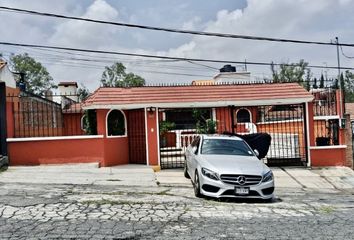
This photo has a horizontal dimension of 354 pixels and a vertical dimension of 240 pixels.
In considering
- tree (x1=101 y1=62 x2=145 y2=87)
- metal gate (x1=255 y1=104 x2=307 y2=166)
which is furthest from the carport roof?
tree (x1=101 y1=62 x2=145 y2=87)

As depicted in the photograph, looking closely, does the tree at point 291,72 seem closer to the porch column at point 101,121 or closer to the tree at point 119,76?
the tree at point 119,76

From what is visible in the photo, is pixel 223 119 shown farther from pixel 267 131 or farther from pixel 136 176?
pixel 136 176

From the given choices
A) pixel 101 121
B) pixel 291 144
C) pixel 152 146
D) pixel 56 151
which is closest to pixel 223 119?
pixel 291 144

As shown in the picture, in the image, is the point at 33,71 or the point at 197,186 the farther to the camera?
the point at 33,71

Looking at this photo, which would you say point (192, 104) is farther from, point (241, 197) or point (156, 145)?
point (241, 197)

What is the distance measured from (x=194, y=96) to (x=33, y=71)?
43429mm

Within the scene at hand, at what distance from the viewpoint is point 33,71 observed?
184 ft

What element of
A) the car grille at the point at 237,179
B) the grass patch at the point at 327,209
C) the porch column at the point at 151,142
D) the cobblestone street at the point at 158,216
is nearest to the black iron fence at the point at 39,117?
the porch column at the point at 151,142

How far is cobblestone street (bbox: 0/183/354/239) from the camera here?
6.95m

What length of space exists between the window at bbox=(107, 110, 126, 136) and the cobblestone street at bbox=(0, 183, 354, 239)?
228 inches

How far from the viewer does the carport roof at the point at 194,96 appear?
1653 centimetres

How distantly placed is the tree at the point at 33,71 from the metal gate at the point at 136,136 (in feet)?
132

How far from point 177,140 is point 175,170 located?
6.20 metres

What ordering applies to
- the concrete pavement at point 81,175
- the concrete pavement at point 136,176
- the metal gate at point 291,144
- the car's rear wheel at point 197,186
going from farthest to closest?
the metal gate at point 291,144 → the concrete pavement at point 136,176 → the concrete pavement at point 81,175 → the car's rear wheel at point 197,186
